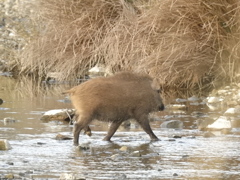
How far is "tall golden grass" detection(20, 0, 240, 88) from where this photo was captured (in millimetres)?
11234

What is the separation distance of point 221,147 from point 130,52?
551 centimetres

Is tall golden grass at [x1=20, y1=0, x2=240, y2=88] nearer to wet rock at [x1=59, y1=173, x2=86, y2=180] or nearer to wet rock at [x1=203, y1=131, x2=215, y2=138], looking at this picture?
wet rock at [x1=203, y1=131, x2=215, y2=138]

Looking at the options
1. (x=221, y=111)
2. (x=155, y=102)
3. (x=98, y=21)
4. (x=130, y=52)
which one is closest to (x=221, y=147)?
(x=155, y=102)

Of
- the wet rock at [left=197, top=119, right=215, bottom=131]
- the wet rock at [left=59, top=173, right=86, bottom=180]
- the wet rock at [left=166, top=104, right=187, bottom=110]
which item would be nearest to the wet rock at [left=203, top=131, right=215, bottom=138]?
the wet rock at [left=197, top=119, right=215, bottom=131]

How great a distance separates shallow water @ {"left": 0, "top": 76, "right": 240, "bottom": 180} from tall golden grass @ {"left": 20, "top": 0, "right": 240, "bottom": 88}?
7.68 feet

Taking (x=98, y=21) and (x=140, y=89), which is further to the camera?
(x=98, y=21)

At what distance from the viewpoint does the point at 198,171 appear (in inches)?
225

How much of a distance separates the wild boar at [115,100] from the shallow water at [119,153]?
8.5 inches

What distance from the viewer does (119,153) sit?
6625 mm

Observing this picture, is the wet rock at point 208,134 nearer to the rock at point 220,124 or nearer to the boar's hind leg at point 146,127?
the rock at point 220,124

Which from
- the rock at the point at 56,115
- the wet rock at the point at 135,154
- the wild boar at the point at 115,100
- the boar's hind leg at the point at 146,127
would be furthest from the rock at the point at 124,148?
the rock at the point at 56,115

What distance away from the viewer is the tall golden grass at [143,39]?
11.2 meters

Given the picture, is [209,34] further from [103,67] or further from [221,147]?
[221,147]

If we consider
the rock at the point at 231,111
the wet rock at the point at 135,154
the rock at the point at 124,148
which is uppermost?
the rock at the point at 231,111
